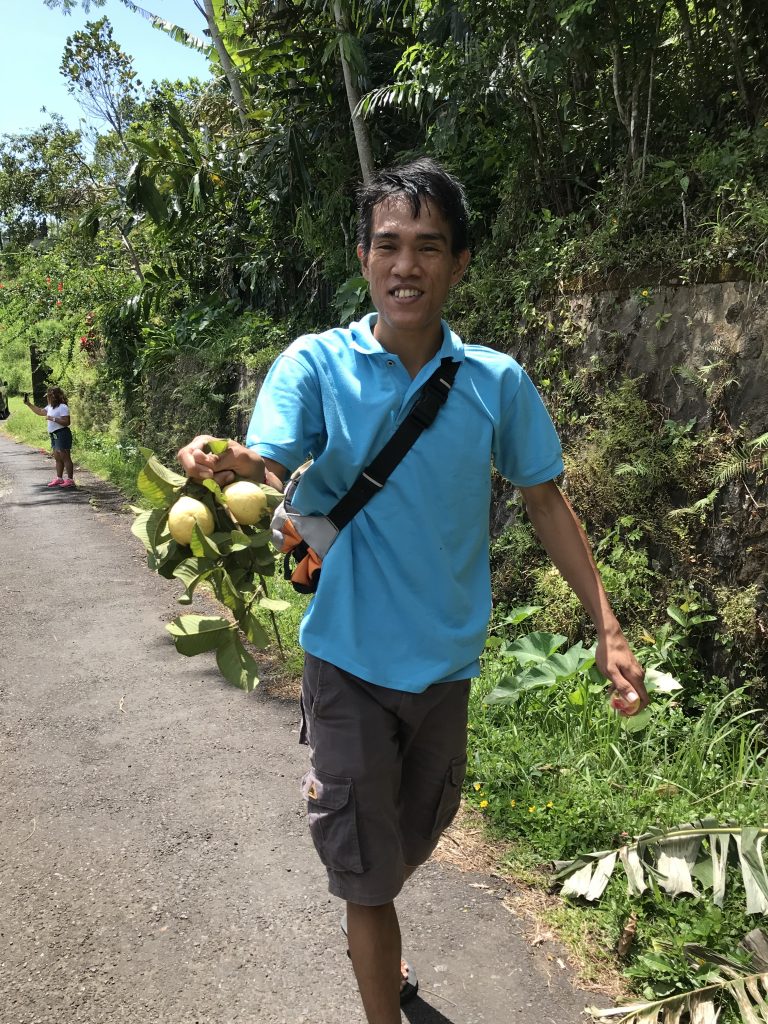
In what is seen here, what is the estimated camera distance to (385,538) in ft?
6.73

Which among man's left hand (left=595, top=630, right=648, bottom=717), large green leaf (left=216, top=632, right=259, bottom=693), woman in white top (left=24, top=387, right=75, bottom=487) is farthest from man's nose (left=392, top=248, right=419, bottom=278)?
woman in white top (left=24, top=387, right=75, bottom=487)

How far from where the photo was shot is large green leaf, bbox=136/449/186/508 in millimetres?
1793

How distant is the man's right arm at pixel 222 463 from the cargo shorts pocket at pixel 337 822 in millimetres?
794

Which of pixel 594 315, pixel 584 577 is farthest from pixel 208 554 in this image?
pixel 594 315

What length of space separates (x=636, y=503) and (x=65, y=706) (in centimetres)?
348

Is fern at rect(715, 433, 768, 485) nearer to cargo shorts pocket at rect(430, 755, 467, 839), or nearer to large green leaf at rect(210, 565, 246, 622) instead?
cargo shorts pocket at rect(430, 755, 467, 839)

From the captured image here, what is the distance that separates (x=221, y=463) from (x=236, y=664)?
1.59 feet

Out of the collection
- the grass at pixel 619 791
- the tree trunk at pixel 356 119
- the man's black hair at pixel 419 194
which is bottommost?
the grass at pixel 619 791

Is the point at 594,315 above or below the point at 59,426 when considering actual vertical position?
above

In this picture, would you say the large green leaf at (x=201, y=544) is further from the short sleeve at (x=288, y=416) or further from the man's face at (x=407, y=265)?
the man's face at (x=407, y=265)

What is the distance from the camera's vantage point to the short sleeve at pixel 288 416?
6.30 ft

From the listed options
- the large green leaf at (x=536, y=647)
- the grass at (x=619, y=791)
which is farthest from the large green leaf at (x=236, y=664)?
the large green leaf at (x=536, y=647)

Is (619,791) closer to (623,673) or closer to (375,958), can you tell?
(623,673)

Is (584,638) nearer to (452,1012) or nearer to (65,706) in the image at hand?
(452,1012)
